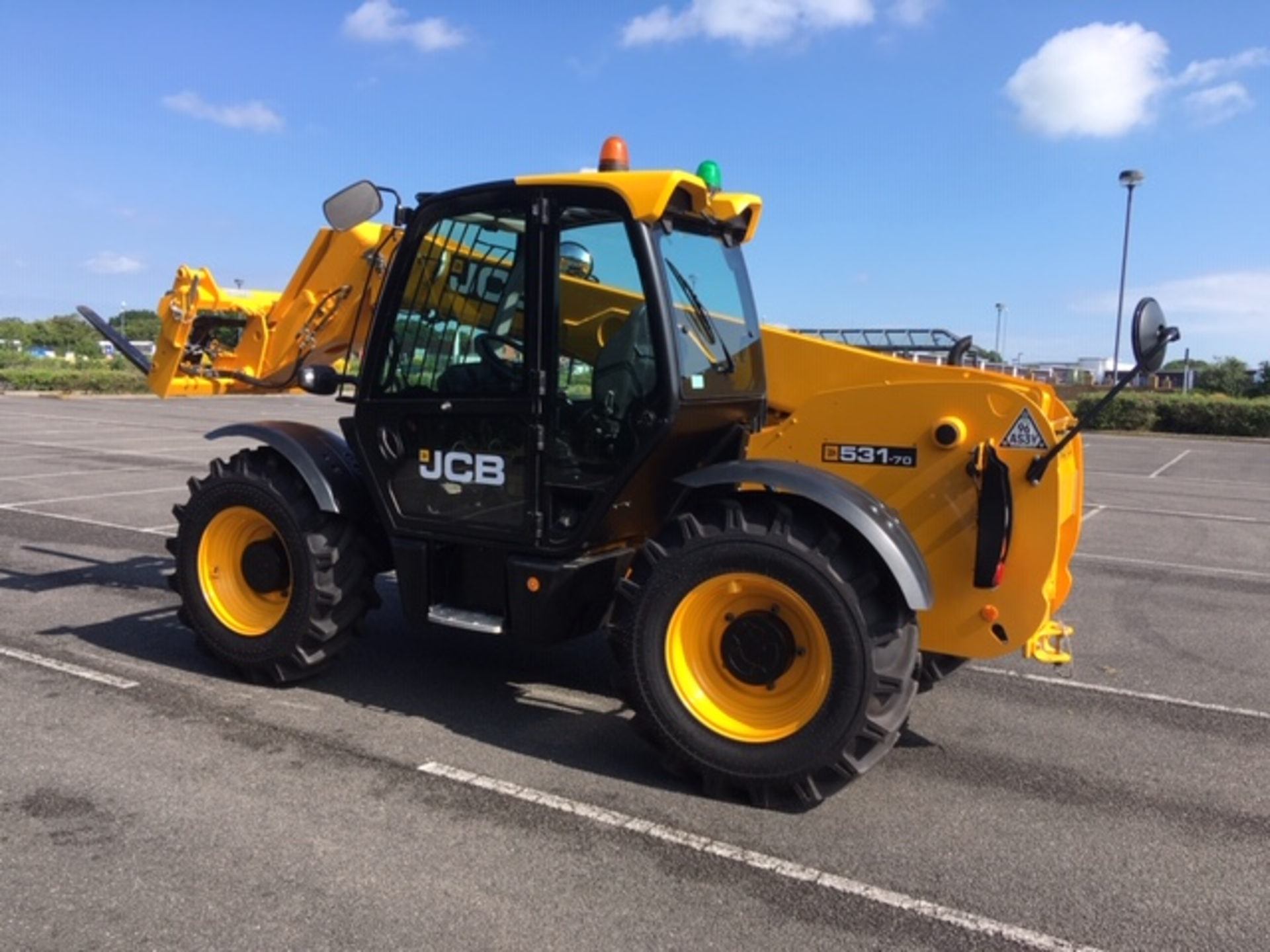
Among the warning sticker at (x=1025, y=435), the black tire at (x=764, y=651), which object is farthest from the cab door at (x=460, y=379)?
the warning sticker at (x=1025, y=435)

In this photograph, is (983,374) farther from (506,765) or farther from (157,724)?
(157,724)

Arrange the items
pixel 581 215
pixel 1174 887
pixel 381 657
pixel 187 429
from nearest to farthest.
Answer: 1. pixel 1174 887
2. pixel 581 215
3. pixel 381 657
4. pixel 187 429

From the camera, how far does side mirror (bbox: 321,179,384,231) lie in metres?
4.81

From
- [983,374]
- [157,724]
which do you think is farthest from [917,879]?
[157,724]

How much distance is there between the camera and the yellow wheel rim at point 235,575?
5223 mm

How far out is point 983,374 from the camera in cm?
464

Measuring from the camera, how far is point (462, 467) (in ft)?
15.3

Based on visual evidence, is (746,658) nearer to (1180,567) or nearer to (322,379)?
(322,379)

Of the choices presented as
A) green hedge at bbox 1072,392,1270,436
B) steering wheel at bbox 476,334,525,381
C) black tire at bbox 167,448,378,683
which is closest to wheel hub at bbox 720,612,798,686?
steering wheel at bbox 476,334,525,381

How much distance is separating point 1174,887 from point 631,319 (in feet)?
9.44

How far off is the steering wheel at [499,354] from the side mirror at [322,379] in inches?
35.9

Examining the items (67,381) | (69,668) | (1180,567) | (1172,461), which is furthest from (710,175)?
(67,381)

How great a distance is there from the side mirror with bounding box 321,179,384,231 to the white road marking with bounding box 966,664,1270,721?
163 inches

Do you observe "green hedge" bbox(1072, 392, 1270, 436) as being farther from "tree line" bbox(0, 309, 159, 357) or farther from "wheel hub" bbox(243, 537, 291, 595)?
"tree line" bbox(0, 309, 159, 357)
